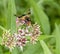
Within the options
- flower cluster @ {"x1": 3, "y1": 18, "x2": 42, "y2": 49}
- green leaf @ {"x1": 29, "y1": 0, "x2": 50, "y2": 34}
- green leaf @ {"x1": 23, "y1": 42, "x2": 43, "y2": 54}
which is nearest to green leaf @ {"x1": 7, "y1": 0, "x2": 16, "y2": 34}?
flower cluster @ {"x1": 3, "y1": 18, "x2": 42, "y2": 49}

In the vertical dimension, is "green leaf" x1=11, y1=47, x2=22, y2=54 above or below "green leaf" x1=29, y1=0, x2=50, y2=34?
below

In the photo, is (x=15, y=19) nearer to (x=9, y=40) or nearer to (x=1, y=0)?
(x=9, y=40)

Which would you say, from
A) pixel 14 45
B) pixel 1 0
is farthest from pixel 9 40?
pixel 1 0

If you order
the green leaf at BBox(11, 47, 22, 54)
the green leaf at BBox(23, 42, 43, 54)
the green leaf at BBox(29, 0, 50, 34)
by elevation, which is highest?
the green leaf at BBox(29, 0, 50, 34)

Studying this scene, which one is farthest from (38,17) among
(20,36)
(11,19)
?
(20,36)

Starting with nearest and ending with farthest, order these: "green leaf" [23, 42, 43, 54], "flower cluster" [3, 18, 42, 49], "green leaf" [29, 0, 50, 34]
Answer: "flower cluster" [3, 18, 42, 49] < "green leaf" [23, 42, 43, 54] < "green leaf" [29, 0, 50, 34]

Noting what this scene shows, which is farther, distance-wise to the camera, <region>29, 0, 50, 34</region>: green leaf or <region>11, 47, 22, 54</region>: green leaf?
<region>29, 0, 50, 34</region>: green leaf

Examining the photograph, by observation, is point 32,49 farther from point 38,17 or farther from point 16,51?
→ point 38,17

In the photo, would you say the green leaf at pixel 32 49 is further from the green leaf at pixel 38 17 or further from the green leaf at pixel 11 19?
the green leaf at pixel 38 17

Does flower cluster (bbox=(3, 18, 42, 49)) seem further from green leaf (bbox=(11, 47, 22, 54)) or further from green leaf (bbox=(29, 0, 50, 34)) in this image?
green leaf (bbox=(29, 0, 50, 34))

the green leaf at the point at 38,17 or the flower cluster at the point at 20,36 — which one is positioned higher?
the green leaf at the point at 38,17

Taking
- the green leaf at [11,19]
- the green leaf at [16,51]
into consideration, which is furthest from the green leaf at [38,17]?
the green leaf at [16,51]
